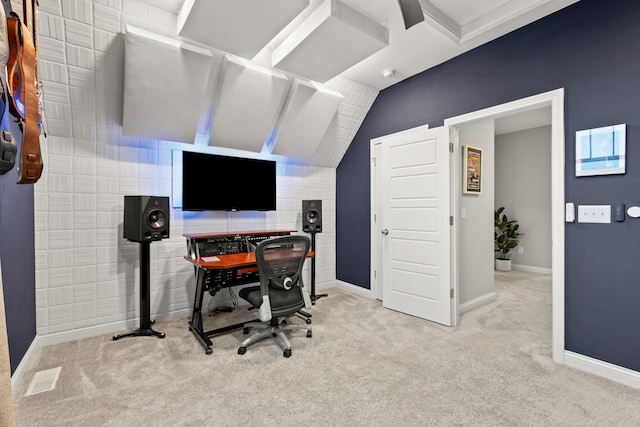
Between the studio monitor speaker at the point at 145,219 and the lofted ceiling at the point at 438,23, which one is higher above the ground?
the lofted ceiling at the point at 438,23

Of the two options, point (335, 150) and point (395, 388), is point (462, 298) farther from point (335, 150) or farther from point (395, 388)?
point (335, 150)

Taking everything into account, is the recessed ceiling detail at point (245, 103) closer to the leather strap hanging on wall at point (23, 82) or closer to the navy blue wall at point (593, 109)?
the leather strap hanging on wall at point (23, 82)

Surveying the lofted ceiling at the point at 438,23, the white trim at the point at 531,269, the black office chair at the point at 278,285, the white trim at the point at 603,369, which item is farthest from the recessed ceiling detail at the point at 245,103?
the white trim at the point at 531,269

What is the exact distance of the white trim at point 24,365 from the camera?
1993 mm

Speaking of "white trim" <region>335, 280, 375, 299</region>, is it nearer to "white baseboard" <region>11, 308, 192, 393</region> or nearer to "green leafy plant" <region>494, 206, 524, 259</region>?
"white baseboard" <region>11, 308, 192, 393</region>

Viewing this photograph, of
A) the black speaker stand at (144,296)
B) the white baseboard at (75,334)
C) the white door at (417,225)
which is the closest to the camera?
the white baseboard at (75,334)

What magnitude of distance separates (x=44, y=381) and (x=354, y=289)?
3211mm

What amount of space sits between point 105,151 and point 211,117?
1.05 m

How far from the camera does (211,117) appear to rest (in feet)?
10.7

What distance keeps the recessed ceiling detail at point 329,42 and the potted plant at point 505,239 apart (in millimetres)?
4520

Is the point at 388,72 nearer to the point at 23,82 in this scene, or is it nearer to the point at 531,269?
the point at 23,82

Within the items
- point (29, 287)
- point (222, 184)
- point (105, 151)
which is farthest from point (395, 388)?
point (105, 151)

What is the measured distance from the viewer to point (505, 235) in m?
5.66

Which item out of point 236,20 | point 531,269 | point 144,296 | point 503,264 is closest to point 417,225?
point 236,20
